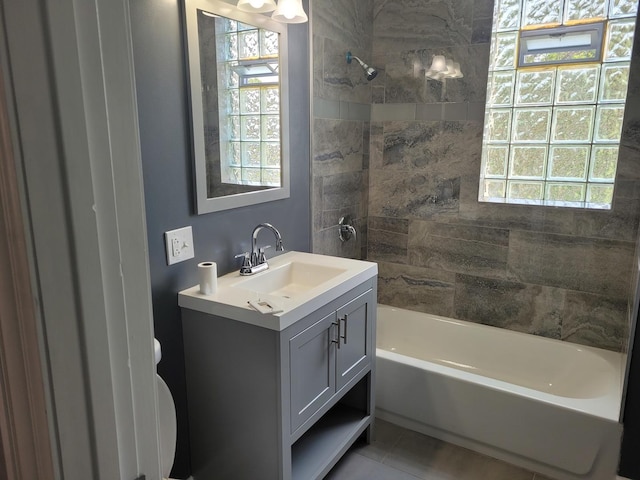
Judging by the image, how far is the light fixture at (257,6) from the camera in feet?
6.25

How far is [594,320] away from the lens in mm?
2602

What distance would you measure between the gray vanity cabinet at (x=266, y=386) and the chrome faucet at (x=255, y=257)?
1.09 ft

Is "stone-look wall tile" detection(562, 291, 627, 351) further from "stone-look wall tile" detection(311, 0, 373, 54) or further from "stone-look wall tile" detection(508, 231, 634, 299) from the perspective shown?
"stone-look wall tile" detection(311, 0, 373, 54)

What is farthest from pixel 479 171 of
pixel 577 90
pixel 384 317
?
pixel 384 317

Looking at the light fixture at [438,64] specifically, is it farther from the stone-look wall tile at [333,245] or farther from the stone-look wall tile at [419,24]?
the stone-look wall tile at [333,245]

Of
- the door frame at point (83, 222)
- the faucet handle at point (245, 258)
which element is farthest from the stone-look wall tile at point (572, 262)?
the door frame at point (83, 222)

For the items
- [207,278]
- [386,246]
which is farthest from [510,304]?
[207,278]

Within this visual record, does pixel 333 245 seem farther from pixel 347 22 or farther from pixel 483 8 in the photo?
pixel 483 8

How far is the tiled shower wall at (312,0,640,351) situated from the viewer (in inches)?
99.9

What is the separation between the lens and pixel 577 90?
102 inches

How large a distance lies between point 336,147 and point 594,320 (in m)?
1.73

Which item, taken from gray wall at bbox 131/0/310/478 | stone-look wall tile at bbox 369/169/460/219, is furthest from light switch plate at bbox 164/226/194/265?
stone-look wall tile at bbox 369/169/460/219

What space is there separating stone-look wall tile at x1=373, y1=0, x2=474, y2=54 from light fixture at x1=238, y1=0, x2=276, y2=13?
123 centimetres

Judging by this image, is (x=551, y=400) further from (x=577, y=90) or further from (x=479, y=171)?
(x=577, y=90)
